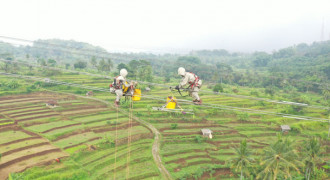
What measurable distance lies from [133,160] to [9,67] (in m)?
41.6

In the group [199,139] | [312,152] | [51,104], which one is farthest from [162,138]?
[51,104]

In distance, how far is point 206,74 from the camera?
75.6 meters

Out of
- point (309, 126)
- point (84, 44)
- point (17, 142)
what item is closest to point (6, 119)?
point (17, 142)

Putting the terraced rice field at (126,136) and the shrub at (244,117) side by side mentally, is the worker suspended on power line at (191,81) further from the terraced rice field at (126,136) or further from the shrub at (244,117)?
the shrub at (244,117)

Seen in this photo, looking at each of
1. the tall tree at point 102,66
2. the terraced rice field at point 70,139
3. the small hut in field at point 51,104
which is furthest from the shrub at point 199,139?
the tall tree at point 102,66

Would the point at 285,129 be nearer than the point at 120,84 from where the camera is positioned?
No

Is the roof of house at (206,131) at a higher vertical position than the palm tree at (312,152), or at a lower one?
lower

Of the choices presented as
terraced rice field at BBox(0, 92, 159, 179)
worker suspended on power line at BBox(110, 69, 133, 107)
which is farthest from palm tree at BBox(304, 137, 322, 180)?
worker suspended on power line at BBox(110, 69, 133, 107)

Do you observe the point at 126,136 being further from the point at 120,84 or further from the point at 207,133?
the point at 120,84

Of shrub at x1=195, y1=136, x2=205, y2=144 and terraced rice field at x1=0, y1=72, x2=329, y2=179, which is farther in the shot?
shrub at x1=195, y1=136, x2=205, y2=144

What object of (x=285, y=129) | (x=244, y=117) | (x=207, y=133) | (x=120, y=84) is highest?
(x=120, y=84)

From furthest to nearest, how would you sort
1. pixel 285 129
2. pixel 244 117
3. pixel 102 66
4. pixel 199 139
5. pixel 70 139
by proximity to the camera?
pixel 102 66 → pixel 244 117 → pixel 285 129 → pixel 199 139 → pixel 70 139

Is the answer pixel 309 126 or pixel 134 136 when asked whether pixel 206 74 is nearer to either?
pixel 309 126

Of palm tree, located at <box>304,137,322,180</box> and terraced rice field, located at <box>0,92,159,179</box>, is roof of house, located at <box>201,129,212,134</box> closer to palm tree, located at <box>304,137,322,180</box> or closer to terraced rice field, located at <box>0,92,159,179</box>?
terraced rice field, located at <box>0,92,159,179</box>
